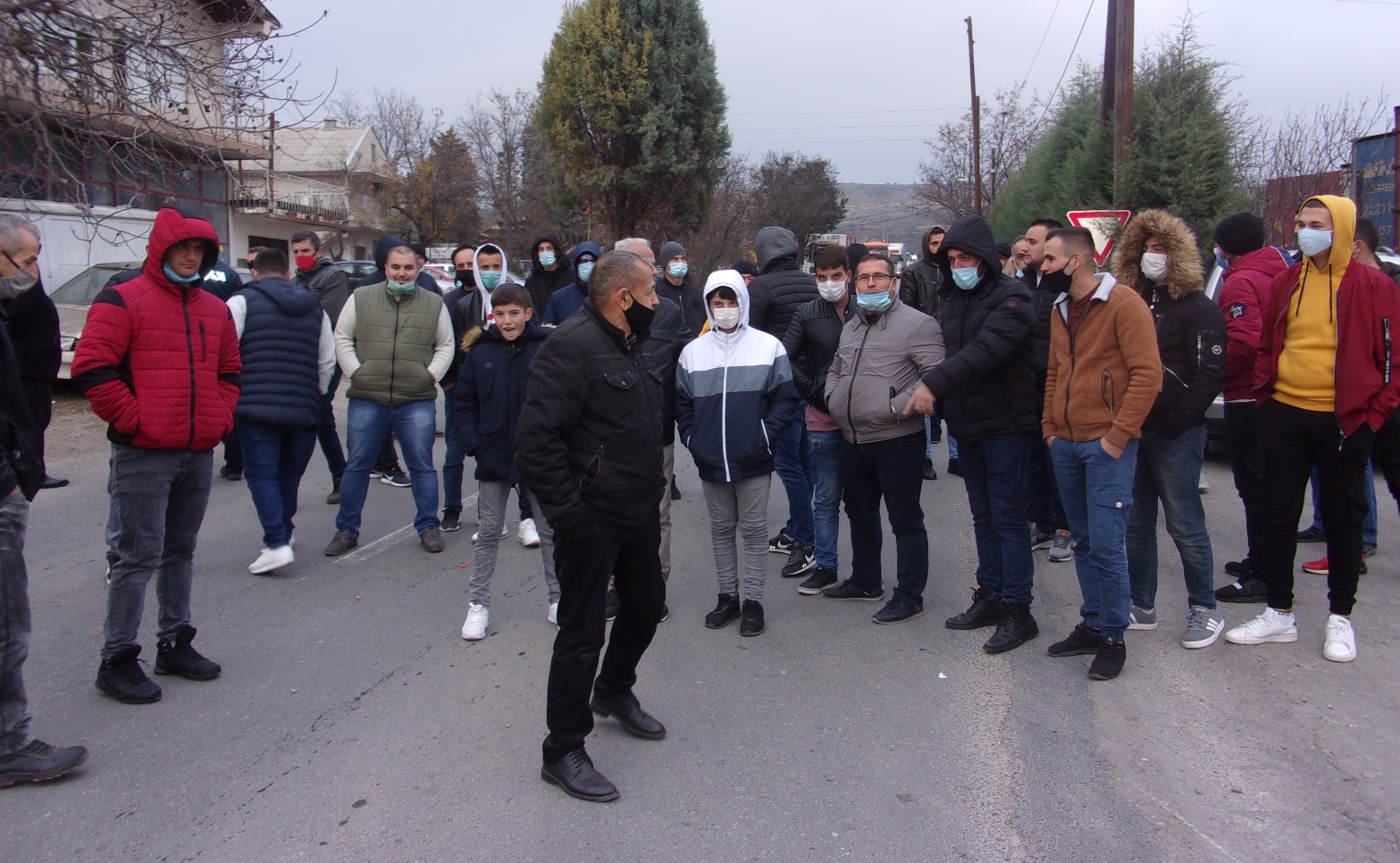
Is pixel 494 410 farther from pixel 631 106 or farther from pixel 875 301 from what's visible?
pixel 631 106

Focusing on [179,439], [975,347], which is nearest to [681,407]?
[975,347]

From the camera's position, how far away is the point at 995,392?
4945mm

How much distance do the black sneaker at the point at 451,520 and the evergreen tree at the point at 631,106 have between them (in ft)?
56.7

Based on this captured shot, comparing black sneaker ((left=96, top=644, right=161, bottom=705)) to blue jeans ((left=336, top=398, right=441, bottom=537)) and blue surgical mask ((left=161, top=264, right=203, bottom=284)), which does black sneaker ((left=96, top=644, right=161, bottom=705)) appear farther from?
blue jeans ((left=336, top=398, right=441, bottom=537))

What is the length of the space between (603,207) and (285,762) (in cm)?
2163

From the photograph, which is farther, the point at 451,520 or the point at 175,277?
the point at 451,520

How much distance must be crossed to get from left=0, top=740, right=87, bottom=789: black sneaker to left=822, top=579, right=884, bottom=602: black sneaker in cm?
382

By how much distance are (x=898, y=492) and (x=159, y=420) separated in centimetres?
365

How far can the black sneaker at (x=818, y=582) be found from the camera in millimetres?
5887

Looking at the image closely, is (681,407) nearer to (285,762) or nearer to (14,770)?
(285,762)

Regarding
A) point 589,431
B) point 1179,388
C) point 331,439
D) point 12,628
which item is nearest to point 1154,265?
point 1179,388

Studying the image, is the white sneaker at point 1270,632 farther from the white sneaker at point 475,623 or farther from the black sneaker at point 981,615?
the white sneaker at point 475,623

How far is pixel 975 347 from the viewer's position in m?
4.84

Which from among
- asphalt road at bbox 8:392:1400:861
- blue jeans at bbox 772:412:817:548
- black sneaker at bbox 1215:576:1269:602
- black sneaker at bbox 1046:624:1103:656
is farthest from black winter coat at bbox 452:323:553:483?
black sneaker at bbox 1215:576:1269:602
